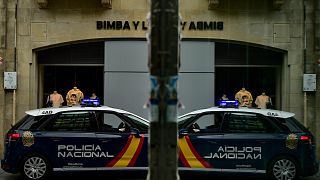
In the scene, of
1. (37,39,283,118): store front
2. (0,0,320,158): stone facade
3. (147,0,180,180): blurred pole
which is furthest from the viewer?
(37,39,283,118): store front

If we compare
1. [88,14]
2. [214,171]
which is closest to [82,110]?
[214,171]

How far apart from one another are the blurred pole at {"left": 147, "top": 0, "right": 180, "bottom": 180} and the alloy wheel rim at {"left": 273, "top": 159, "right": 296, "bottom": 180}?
6058 millimetres

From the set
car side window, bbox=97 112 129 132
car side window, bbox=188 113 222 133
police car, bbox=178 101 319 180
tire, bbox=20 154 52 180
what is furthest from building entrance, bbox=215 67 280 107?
tire, bbox=20 154 52 180

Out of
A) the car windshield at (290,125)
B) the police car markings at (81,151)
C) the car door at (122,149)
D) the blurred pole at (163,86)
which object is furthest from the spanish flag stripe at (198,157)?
the blurred pole at (163,86)

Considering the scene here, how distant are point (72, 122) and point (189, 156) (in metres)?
2.40

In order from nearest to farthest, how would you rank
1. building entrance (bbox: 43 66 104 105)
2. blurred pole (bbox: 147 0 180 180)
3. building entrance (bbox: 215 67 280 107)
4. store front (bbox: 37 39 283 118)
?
blurred pole (bbox: 147 0 180 180)
store front (bbox: 37 39 283 118)
building entrance (bbox: 43 66 104 105)
building entrance (bbox: 215 67 280 107)

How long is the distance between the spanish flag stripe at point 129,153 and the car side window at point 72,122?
2.73 feet

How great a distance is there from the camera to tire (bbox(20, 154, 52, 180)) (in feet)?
33.0

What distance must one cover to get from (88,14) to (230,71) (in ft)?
14.5

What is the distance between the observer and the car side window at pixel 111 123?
10258 millimetres

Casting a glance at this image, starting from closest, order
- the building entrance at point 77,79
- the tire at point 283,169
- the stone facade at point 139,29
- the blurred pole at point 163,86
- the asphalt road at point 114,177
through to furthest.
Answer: the blurred pole at point 163,86 → the tire at point 283,169 → the asphalt road at point 114,177 → the stone facade at point 139,29 → the building entrance at point 77,79

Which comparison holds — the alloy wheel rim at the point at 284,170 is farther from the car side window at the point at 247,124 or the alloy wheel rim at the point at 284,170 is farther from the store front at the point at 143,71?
the store front at the point at 143,71

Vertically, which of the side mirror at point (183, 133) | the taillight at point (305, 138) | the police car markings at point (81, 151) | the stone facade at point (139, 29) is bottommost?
the police car markings at point (81, 151)

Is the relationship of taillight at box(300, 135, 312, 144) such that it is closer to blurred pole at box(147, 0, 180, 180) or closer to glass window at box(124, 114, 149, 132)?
glass window at box(124, 114, 149, 132)
